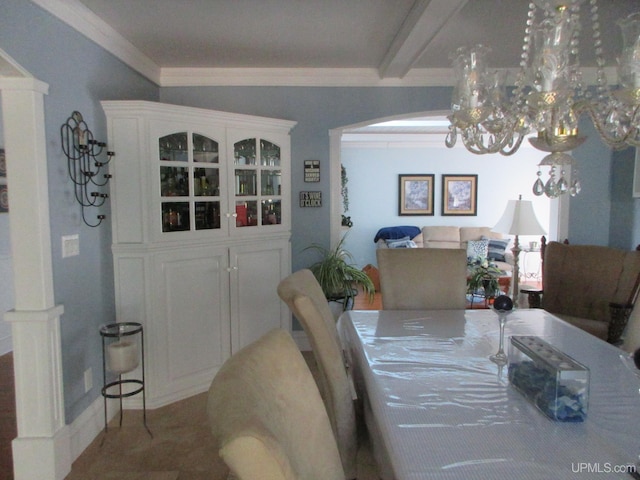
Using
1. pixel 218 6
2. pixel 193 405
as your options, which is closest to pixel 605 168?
pixel 218 6

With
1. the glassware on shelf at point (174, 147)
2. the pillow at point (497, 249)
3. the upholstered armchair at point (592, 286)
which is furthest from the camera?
the pillow at point (497, 249)

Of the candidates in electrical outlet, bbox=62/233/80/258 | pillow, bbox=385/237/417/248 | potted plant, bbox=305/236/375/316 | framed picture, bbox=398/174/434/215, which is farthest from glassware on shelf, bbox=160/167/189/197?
framed picture, bbox=398/174/434/215

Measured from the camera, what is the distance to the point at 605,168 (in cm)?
386

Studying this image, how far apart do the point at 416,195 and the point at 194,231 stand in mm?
5024

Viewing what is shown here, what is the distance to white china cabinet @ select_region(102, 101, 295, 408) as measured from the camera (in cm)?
270

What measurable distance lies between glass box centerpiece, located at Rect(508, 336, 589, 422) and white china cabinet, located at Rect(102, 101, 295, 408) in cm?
220

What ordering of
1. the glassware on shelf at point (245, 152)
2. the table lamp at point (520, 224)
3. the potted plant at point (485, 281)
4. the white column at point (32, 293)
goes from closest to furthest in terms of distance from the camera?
the white column at point (32, 293), the glassware on shelf at point (245, 152), the table lamp at point (520, 224), the potted plant at point (485, 281)

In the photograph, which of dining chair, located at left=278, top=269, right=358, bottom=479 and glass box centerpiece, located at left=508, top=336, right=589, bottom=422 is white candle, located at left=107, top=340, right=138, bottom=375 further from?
glass box centerpiece, located at left=508, top=336, right=589, bottom=422

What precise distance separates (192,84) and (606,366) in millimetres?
3412

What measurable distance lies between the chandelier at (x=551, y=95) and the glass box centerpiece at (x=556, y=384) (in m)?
0.89

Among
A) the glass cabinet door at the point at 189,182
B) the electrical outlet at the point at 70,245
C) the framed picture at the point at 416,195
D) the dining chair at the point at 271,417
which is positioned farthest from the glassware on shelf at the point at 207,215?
the framed picture at the point at 416,195

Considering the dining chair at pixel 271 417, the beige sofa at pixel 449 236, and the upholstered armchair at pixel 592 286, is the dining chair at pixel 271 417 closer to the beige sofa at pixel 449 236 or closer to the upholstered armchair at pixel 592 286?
the upholstered armchair at pixel 592 286

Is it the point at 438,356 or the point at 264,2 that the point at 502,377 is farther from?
the point at 264,2

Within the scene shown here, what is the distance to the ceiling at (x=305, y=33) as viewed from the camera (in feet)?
7.76
